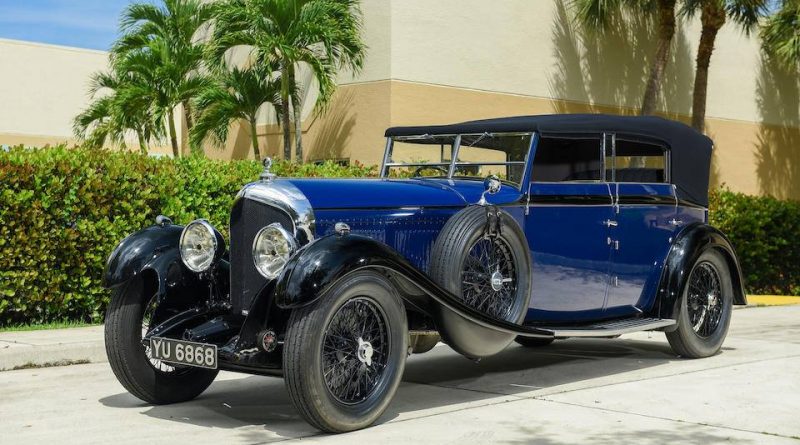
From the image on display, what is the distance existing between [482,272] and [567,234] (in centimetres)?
97

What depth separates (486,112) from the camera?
1692 cm

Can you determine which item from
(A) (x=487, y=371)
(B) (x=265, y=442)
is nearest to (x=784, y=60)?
(A) (x=487, y=371)

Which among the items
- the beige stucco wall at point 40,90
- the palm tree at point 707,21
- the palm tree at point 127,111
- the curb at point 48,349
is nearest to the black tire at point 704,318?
the curb at point 48,349

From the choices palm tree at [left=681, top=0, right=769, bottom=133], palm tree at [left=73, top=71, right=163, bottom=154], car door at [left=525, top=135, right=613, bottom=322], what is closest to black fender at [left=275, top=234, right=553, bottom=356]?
Answer: car door at [left=525, top=135, right=613, bottom=322]

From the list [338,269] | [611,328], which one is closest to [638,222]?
[611,328]

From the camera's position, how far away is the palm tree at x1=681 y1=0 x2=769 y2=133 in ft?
61.3

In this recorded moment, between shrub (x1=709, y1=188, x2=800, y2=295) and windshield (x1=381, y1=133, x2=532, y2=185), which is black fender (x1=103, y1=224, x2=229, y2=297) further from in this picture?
shrub (x1=709, y1=188, x2=800, y2=295)

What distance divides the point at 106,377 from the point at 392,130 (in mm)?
2842

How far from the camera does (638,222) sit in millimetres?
7840

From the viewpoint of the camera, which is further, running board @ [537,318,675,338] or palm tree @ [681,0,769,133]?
palm tree @ [681,0,769,133]

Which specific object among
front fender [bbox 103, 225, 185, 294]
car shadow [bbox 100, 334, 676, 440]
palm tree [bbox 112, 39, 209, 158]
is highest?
palm tree [bbox 112, 39, 209, 158]

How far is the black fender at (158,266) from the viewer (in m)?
6.25

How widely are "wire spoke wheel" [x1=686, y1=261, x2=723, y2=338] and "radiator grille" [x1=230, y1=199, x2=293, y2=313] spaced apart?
150 inches

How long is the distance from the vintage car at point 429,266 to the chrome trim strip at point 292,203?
0.01 metres
